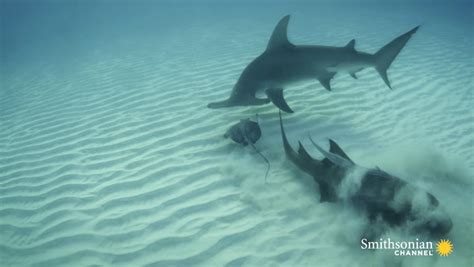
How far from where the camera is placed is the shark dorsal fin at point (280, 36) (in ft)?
17.0

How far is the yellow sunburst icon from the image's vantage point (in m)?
2.90

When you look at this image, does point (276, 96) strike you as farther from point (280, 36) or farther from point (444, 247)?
point (444, 247)

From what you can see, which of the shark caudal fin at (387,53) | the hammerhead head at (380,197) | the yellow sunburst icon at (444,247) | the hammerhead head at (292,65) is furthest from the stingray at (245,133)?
the yellow sunburst icon at (444,247)

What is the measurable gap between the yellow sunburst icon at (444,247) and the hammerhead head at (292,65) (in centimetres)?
280

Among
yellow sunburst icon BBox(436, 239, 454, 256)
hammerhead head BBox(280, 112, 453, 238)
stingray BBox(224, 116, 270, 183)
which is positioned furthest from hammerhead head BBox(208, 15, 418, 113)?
yellow sunburst icon BBox(436, 239, 454, 256)

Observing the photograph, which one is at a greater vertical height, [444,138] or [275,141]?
[275,141]

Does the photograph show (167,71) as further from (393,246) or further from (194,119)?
(393,246)

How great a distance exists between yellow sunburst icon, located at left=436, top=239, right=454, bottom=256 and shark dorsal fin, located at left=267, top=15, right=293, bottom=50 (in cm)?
370

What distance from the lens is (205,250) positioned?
3.35 metres

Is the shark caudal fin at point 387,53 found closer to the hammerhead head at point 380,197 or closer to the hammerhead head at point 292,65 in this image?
the hammerhead head at point 292,65

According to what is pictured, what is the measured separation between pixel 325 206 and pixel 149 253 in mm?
2164

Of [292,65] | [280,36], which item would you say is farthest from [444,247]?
[280,36]

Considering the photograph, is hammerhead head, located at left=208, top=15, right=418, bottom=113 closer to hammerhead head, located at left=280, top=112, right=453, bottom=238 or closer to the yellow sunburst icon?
hammerhead head, located at left=280, top=112, right=453, bottom=238

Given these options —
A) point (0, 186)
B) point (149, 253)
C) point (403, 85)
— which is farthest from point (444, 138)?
point (0, 186)
